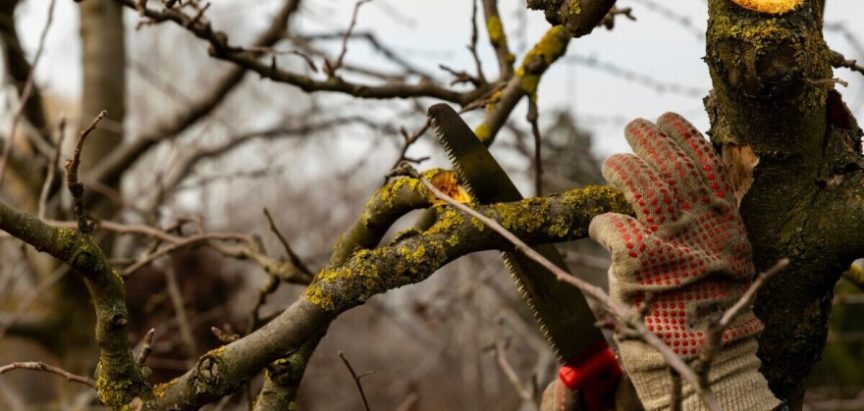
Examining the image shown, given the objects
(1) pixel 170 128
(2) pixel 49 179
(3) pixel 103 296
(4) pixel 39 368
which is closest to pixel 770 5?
(3) pixel 103 296

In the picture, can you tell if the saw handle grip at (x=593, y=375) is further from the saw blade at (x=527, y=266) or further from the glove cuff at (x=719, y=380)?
the glove cuff at (x=719, y=380)

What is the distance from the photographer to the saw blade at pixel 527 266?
147 cm

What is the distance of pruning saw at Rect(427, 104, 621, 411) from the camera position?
4.83 ft

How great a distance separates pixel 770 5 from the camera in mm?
1294

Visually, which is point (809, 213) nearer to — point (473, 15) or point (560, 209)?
point (560, 209)

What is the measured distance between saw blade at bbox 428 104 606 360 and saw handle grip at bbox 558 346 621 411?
0.02 meters

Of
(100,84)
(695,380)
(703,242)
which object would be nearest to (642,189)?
(703,242)

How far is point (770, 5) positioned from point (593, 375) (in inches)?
27.5

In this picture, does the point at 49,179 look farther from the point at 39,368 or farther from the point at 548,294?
the point at 548,294

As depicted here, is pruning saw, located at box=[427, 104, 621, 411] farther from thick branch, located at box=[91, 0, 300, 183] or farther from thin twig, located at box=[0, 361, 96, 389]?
thick branch, located at box=[91, 0, 300, 183]

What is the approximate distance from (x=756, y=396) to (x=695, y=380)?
0.53 m

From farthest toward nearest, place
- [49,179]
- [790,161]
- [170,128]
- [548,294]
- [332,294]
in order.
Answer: [170,128], [49,179], [548,294], [790,161], [332,294]

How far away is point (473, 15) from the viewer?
93.4 inches

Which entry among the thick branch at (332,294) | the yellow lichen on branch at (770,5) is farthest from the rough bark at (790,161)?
the thick branch at (332,294)
